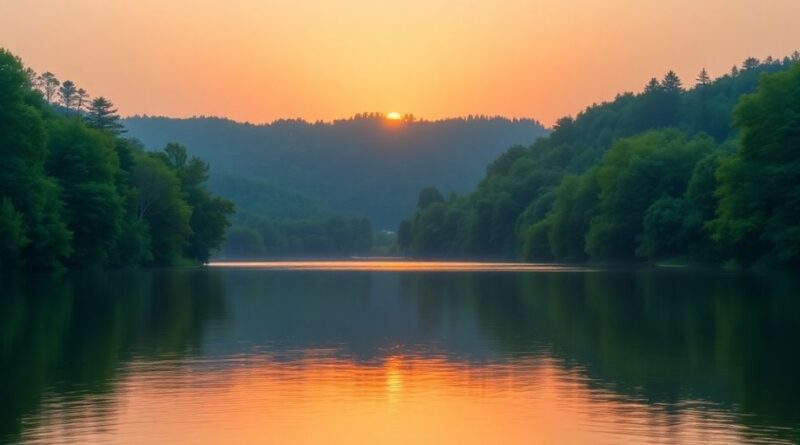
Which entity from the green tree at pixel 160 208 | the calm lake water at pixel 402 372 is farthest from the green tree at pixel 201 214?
the calm lake water at pixel 402 372

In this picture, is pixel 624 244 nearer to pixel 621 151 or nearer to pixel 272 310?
pixel 621 151

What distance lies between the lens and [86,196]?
9969cm

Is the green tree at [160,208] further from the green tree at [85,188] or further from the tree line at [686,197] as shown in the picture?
the tree line at [686,197]

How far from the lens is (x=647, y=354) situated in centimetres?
3092

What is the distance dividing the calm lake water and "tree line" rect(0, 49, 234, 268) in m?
33.9

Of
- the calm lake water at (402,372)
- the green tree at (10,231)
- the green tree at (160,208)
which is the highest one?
the green tree at (160,208)

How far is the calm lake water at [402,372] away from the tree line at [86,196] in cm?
3390

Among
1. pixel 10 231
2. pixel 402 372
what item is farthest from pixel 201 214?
pixel 402 372

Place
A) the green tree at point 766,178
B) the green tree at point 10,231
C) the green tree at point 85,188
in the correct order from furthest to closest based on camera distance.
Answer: the green tree at point 85,188, the green tree at point 766,178, the green tree at point 10,231

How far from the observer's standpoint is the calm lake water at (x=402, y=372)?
1975 cm

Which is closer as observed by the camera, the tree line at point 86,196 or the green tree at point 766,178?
the tree line at point 86,196

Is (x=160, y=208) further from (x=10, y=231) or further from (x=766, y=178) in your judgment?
(x=766, y=178)

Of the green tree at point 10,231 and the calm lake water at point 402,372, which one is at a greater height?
the green tree at point 10,231

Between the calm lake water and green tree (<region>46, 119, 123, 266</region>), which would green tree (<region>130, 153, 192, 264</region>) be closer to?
green tree (<region>46, 119, 123, 266</region>)
